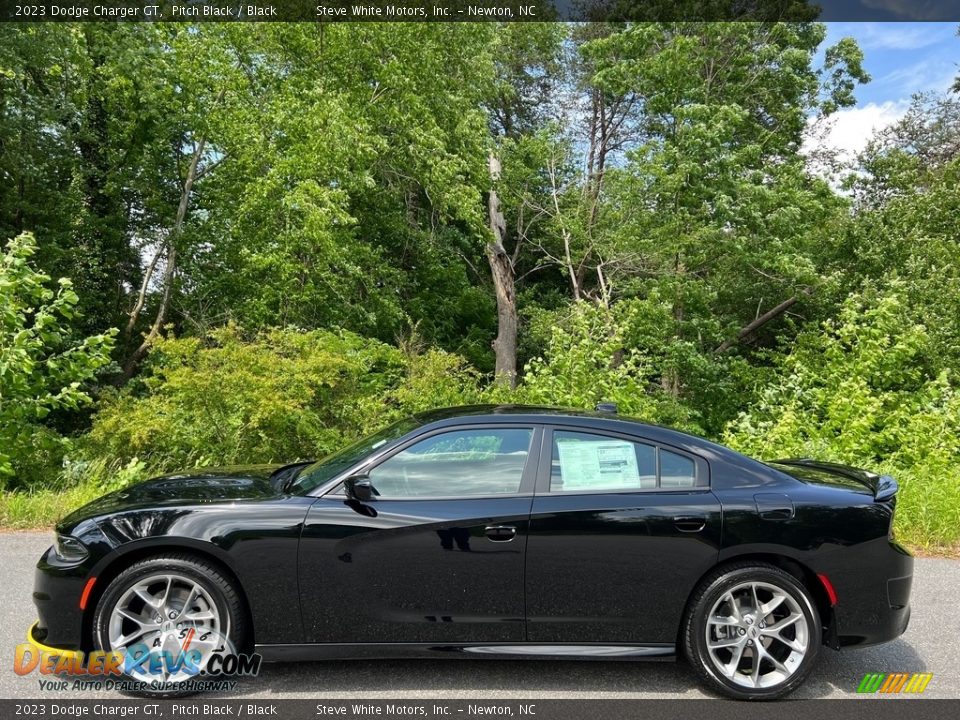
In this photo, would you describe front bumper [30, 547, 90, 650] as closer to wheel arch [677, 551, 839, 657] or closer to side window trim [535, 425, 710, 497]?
side window trim [535, 425, 710, 497]

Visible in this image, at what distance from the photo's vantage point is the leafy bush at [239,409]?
9266 mm

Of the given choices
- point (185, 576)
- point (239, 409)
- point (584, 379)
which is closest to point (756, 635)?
point (185, 576)

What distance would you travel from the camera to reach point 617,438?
13.6ft

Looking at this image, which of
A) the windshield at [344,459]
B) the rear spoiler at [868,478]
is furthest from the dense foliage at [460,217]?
the windshield at [344,459]

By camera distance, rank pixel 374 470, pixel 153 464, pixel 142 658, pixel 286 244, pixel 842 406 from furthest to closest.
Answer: pixel 286 244 < pixel 842 406 < pixel 153 464 < pixel 374 470 < pixel 142 658

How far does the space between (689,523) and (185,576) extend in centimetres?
259

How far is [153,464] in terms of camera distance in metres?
9.38

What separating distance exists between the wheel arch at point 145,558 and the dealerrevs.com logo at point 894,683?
326 cm

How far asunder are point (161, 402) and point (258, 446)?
54.5 inches

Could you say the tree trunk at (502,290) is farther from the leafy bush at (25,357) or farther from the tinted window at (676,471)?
the tinted window at (676,471)

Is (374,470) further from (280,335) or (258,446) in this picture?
Answer: (280,335)

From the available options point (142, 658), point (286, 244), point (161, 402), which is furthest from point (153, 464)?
point (286, 244)
